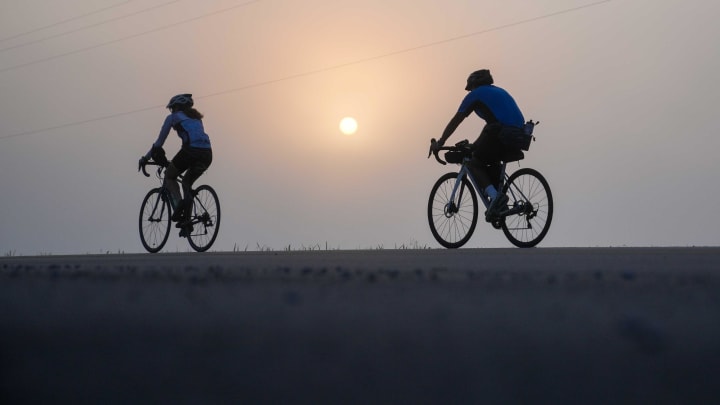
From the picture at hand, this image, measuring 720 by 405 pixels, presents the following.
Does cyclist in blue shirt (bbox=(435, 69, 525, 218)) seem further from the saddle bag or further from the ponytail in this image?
the ponytail

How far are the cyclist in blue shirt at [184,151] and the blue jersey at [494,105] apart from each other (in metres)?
3.72

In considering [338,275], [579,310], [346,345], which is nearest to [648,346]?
→ [579,310]

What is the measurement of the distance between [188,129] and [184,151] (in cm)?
29

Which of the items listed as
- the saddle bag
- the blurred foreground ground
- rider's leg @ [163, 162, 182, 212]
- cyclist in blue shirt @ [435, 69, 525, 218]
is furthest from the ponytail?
the blurred foreground ground

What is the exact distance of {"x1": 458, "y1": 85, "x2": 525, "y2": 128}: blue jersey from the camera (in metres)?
8.06

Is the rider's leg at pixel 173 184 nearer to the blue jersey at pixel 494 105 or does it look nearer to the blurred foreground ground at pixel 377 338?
the blue jersey at pixel 494 105

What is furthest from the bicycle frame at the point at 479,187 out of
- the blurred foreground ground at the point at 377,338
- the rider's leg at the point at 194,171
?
the blurred foreground ground at the point at 377,338

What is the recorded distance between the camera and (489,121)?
823 centimetres

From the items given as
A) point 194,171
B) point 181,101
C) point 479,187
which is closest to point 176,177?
point 194,171

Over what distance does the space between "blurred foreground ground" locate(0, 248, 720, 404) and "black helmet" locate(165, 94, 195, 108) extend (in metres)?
9.17

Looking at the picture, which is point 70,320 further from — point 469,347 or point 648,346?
point 648,346

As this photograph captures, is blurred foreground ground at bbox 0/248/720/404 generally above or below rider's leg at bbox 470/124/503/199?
below

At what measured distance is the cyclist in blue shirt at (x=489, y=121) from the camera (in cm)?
807

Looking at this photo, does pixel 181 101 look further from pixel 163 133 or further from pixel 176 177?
pixel 176 177
